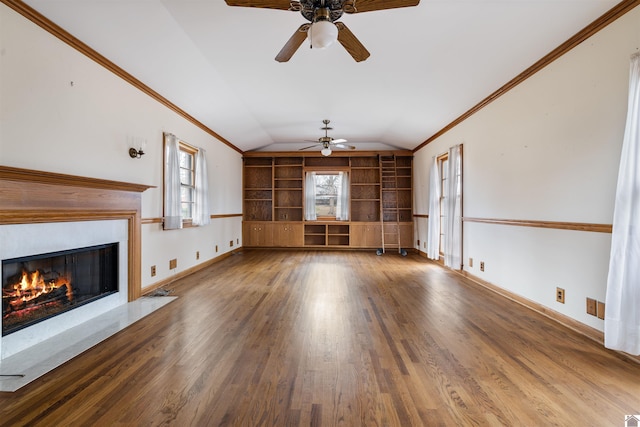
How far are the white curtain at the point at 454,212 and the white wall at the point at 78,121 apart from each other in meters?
4.46

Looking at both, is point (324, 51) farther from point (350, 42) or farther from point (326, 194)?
point (326, 194)

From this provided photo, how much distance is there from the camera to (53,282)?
258 cm

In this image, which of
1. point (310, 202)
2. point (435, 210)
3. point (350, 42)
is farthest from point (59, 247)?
point (435, 210)

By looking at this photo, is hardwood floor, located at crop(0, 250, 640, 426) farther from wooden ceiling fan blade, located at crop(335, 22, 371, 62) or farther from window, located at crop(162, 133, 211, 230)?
wooden ceiling fan blade, located at crop(335, 22, 371, 62)

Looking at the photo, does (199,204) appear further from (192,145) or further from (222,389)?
(222,389)

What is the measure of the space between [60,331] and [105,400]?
1.35 m

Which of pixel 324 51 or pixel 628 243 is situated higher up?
pixel 324 51

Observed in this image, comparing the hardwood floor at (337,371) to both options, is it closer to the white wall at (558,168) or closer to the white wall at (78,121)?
the white wall at (558,168)

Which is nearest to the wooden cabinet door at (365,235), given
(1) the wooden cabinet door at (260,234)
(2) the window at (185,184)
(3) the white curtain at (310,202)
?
(3) the white curtain at (310,202)

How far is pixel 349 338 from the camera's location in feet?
8.02

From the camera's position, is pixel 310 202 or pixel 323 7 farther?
pixel 310 202

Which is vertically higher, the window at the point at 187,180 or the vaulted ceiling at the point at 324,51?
the vaulted ceiling at the point at 324,51

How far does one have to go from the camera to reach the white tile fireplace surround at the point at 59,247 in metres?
2.14

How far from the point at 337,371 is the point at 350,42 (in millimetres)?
2458
